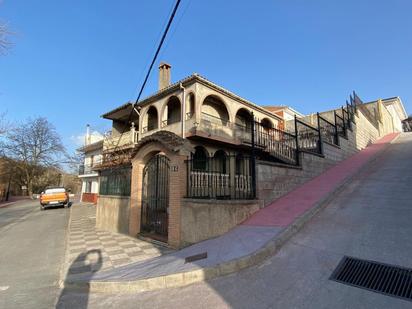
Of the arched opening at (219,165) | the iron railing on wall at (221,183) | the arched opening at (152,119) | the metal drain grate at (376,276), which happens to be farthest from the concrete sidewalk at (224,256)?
the arched opening at (152,119)

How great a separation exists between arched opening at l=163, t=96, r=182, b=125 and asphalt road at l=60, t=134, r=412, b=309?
1341 cm

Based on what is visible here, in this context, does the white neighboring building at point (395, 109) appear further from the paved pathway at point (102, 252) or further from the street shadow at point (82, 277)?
the street shadow at point (82, 277)

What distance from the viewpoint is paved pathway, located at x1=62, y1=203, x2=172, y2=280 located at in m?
5.68

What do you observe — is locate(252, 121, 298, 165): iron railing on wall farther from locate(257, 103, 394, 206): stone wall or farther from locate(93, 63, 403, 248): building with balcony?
locate(257, 103, 394, 206): stone wall

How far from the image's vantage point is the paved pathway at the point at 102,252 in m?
5.68

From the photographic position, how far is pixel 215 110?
1766 cm

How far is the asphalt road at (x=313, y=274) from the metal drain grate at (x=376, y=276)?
4.4 inches

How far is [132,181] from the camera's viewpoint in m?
9.27

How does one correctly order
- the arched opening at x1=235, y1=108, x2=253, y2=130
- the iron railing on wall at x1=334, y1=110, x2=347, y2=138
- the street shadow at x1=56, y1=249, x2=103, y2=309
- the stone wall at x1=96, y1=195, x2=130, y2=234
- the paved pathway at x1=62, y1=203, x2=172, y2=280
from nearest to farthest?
the street shadow at x1=56, y1=249, x2=103, y2=309 < the paved pathway at x1=62, y1=203, x2=172, y2=280 < the stone wall at x1=96, y1=195, x2=130, y2=234 < the iron railing on wall at x1=334, y1=110, x2=347, y2=138 < the arched opening at x1=235, y1=108, x2=253, y2=130

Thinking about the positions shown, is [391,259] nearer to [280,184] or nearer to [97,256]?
[280,184]

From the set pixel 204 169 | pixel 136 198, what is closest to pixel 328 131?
pixel 204 169

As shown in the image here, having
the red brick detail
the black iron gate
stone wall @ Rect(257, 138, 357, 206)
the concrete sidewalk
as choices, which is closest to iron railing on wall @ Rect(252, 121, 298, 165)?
stone wall @ Rect(257, 138, 357, 206)

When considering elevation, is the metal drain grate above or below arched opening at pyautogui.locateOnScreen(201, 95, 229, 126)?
below

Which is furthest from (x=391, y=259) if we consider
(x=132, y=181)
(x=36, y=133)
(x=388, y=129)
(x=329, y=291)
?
(x=36, y=133)
